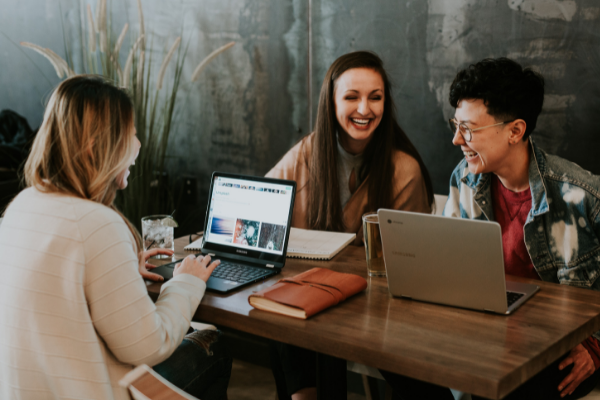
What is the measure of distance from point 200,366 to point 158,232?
1.47 feet

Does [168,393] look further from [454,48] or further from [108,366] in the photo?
[454,48]

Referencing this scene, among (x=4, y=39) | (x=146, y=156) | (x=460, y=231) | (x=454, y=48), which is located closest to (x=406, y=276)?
(x=460, y=231)

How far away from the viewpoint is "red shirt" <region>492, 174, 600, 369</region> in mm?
1726

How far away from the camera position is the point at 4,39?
3.92 m

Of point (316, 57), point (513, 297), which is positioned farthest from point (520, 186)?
point (316, 57)

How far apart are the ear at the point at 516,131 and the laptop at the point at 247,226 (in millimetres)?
656

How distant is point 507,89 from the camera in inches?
66.3

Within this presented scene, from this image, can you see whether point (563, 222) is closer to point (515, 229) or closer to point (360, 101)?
point (515, 229)

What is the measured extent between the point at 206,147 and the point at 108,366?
2165mm

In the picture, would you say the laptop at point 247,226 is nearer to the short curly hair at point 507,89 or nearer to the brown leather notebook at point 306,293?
the brown leather notebook at point 306,293

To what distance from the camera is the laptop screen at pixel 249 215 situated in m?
1.65

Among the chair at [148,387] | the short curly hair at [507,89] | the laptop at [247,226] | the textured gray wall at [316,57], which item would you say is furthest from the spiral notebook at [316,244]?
the textured gray wall at [316,57]

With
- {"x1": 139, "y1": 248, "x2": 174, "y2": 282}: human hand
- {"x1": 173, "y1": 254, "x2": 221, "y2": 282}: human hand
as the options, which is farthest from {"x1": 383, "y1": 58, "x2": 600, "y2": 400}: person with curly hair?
{"x1": 139, "y1": 248, "x2": 174, "y2": 282}: human hand

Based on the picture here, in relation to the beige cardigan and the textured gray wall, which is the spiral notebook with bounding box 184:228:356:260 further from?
the textured gray wall
